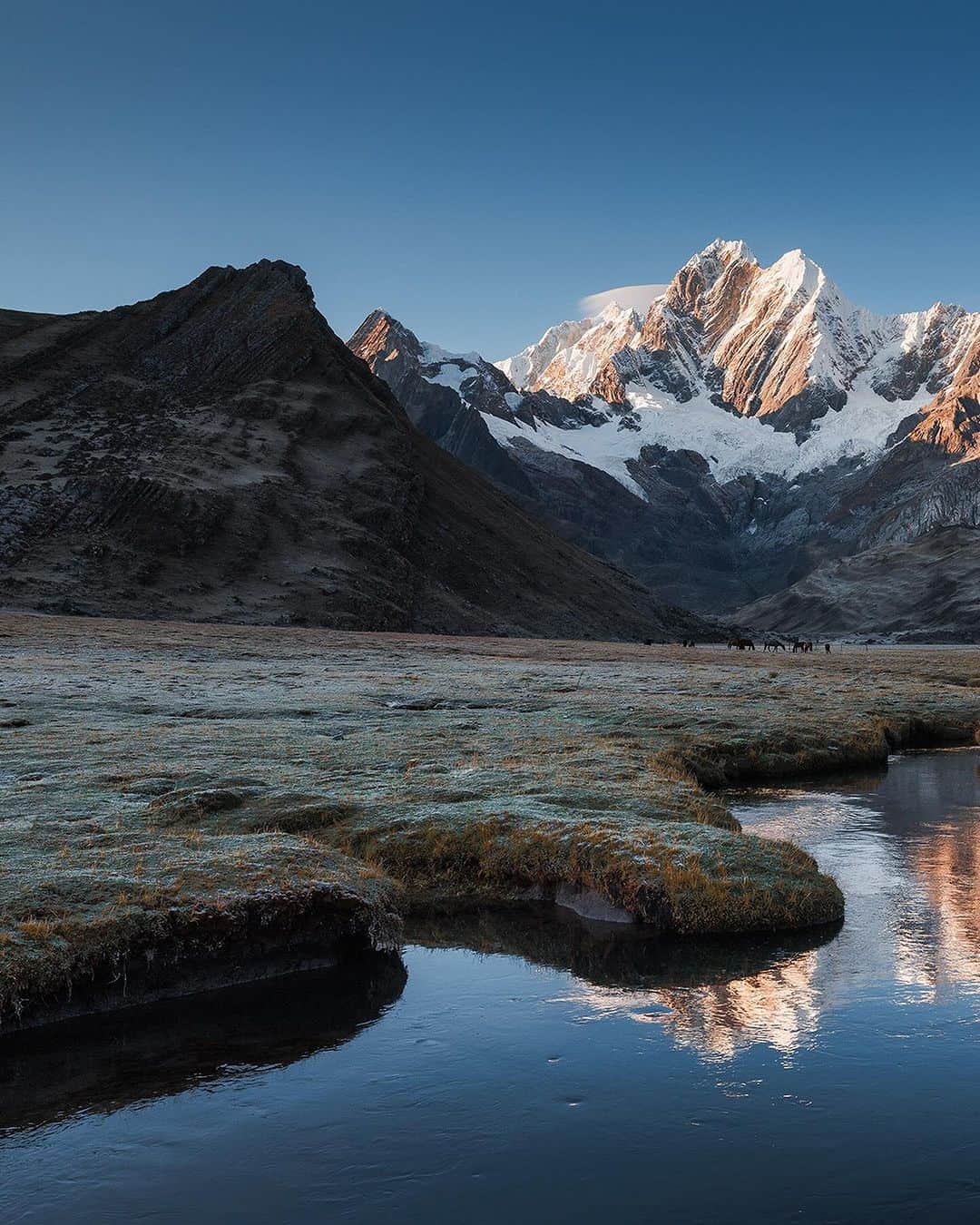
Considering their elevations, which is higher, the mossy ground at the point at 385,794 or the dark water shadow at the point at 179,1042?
the mossy ground at the point at 385,794

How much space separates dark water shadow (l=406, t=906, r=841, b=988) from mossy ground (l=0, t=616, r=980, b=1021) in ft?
2.10

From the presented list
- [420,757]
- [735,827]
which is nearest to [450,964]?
[735,827]

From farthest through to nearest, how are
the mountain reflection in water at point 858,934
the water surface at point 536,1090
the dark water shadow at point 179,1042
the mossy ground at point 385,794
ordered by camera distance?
1. the mossy ground at point 385,794
2. the mountain reflection in water at point 858,934
3. the dark water shadow at point 179,1042
4. the water surface at point 536,1090

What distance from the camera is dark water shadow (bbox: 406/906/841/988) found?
18.8m

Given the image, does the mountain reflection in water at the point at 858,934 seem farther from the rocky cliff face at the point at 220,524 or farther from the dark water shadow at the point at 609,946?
the rocky cliff face at the point at 220,524

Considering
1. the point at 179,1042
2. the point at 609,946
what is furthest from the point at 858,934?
the point at 179,1042

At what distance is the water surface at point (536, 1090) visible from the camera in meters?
11.7

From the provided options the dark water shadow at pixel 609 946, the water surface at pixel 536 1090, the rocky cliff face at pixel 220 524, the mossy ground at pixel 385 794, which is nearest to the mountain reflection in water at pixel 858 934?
the water surface at pixel 536 1090

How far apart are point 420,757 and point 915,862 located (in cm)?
1505

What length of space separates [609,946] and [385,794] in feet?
31.3

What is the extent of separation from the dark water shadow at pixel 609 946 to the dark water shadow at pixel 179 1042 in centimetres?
249

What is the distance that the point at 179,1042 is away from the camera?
52.5ft

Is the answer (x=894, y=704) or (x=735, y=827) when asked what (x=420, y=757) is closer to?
(x=735, y=827)

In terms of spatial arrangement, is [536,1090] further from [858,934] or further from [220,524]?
[220,524]
